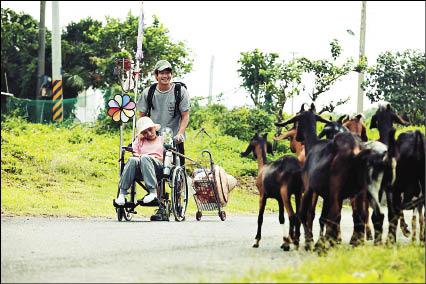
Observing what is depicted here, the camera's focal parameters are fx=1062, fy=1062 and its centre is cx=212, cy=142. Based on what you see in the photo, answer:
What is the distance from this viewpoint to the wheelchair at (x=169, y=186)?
52.7 ft

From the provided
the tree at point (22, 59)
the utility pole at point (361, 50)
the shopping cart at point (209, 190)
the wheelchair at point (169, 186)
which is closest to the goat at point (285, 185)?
the wheelchair at point (169, 186)

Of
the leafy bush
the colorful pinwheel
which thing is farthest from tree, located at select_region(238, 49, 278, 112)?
the colorful pinwheel

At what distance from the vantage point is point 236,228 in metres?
15.4

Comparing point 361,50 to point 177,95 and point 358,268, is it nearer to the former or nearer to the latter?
point 177,95

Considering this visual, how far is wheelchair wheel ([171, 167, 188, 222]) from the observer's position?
53.1 ft

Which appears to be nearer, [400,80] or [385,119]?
[385,119]

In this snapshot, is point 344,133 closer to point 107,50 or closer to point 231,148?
point 231,148

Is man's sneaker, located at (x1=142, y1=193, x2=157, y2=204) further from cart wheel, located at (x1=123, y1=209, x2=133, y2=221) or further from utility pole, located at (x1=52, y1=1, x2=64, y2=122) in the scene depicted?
utility pole, located at (x1=52, y1=1, x2=64, y2=122)

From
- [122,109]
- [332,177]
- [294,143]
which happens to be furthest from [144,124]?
[122,109]

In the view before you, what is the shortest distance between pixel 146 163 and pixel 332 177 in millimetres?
5696

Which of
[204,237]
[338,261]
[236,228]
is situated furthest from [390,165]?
[236,228]

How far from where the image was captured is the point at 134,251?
1094cm

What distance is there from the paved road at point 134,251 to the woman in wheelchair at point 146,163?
466 mm

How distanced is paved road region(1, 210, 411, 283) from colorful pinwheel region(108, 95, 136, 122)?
6.23 metres
